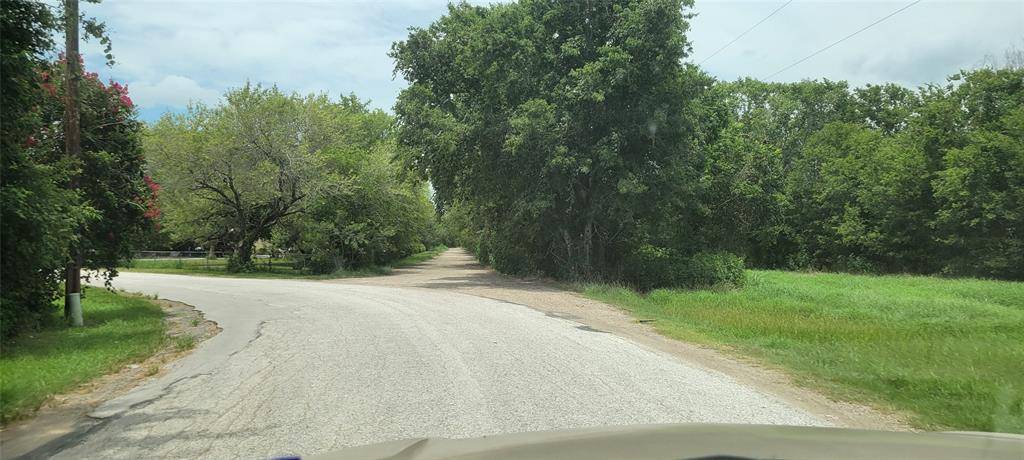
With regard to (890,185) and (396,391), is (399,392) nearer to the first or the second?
(396,391)

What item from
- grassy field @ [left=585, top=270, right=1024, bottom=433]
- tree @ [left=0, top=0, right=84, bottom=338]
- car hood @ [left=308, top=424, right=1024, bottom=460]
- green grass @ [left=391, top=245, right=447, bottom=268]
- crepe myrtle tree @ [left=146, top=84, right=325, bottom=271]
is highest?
crepe myrtle tree @ [left=146, top=84, right=325, bottom=271]

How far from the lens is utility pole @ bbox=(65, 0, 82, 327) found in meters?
13.2

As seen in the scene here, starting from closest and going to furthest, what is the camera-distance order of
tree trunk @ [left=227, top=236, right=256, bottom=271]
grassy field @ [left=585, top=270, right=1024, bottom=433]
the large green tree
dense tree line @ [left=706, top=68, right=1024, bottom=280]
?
grassy field @ [left=585, top=270, right=1024, bottom=433]
the large green tree
dense tree line @ [left=706, top=68, right=1024, bottom=280]
tree trunk @ [left=227, top=236, right=256, bottom=271]

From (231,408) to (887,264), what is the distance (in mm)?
52072

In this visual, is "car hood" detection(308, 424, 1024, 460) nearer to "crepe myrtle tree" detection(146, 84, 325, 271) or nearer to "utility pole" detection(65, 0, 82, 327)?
"utility pole" detection(65, 0, 82, 327)

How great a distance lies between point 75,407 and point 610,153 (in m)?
19.3

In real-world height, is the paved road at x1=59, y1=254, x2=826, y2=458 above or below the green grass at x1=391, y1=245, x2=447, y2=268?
below

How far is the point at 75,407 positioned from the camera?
7012mm

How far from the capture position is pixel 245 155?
36.6 m

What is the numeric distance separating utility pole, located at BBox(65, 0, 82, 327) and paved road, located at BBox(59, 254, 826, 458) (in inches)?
162

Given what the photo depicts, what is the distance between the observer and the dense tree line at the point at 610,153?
78.9 feet

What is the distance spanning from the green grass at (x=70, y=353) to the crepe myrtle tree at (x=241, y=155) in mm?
20632

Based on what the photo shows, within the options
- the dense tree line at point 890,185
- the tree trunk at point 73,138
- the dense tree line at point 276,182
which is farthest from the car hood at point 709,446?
the dense tree line at point 276,182

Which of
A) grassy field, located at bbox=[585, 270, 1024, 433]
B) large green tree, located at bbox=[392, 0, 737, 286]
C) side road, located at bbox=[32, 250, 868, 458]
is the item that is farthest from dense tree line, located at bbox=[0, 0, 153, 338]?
large green tree, located at bbox=[392, 0, 737, 286]
